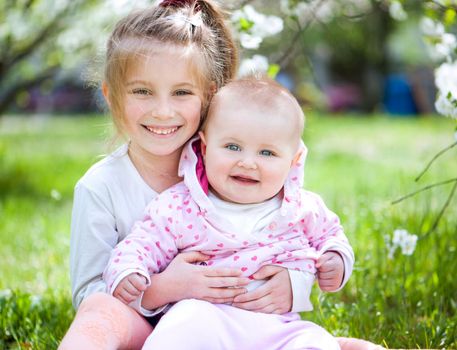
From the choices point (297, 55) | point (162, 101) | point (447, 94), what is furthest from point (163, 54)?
point (297, 55)

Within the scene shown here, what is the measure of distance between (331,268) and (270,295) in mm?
211

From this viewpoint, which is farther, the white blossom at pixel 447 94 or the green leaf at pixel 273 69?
the green leaf at pixel 273 69

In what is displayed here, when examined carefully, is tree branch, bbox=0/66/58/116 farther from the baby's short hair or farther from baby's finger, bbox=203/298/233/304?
baby's finger, bbox=203/298/233/304

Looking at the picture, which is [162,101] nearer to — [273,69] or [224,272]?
[224,272]

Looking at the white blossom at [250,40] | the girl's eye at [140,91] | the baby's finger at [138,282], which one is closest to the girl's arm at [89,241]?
the baby's finger at [138,282]

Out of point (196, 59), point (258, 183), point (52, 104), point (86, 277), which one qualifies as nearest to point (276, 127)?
point (258, 183)

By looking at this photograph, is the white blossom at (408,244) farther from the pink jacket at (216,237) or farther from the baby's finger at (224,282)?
the baby's finger at (224,282)

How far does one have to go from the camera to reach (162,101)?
219 centimetres

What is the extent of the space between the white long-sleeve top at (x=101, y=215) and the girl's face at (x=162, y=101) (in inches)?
5.3

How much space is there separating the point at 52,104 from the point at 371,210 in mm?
17067

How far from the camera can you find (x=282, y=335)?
1919 millimetres

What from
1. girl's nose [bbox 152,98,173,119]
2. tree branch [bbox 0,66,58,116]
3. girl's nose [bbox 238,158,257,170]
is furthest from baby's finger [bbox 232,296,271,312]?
tree branch [bbox 0,66,58,116]

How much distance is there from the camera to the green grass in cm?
244

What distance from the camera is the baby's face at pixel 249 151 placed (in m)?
2.04
